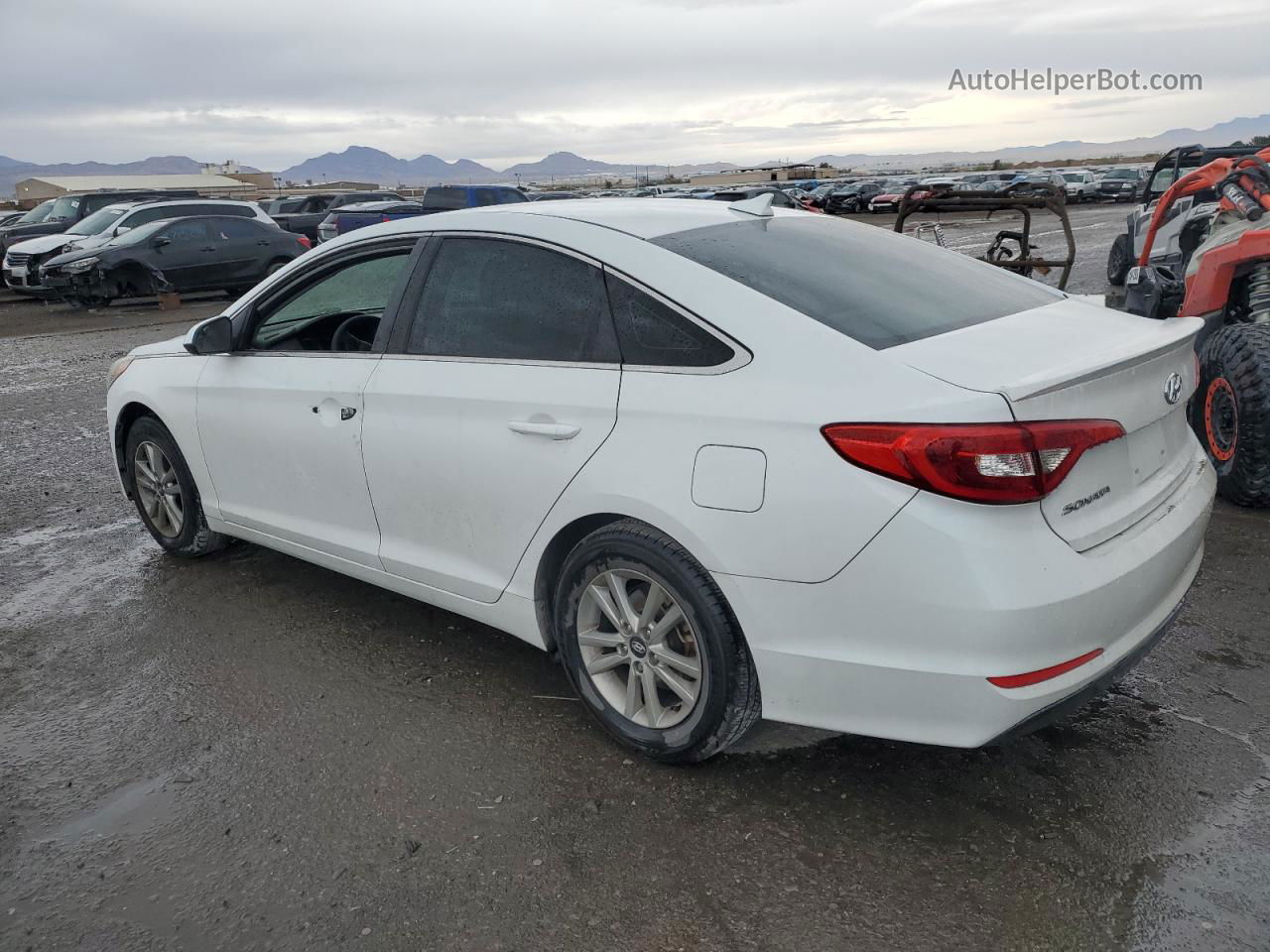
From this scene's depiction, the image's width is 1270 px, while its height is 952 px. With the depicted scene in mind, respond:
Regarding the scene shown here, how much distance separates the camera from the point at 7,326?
52.5 ft

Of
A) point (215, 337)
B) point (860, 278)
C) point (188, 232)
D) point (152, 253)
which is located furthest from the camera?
point (188, 232)

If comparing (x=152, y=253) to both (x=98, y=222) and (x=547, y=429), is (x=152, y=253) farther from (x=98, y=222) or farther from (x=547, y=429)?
(x=547, y=429)

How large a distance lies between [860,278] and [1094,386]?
2.76ft

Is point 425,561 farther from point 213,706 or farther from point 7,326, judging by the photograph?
point 7,326

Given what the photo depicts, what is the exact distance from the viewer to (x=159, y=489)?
506 cm

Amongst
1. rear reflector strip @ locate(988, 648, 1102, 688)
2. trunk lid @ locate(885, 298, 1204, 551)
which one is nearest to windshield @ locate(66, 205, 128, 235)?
trunk lid @ locate(885, 298, 1204, 551)

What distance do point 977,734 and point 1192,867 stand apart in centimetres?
65

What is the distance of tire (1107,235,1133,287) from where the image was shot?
13.7 metres

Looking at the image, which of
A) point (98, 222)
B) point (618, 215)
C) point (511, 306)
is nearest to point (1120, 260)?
point (618, 215)

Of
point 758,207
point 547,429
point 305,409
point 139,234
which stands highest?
point 758,207

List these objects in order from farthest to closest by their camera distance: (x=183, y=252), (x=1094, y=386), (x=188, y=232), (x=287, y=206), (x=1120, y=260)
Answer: (x=287, y=206) → (x=188, y=232) → (x=183, y=252) → (x=1120, y=260) → (x=1094, y=386)

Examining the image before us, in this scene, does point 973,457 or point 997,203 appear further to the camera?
point 997,203

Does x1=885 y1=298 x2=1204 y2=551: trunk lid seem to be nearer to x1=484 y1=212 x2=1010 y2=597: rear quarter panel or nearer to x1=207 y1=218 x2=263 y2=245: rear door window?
x1=484 y1=212 x2=1010 y2=597: rear quarter panel

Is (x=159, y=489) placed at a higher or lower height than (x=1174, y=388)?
lower
